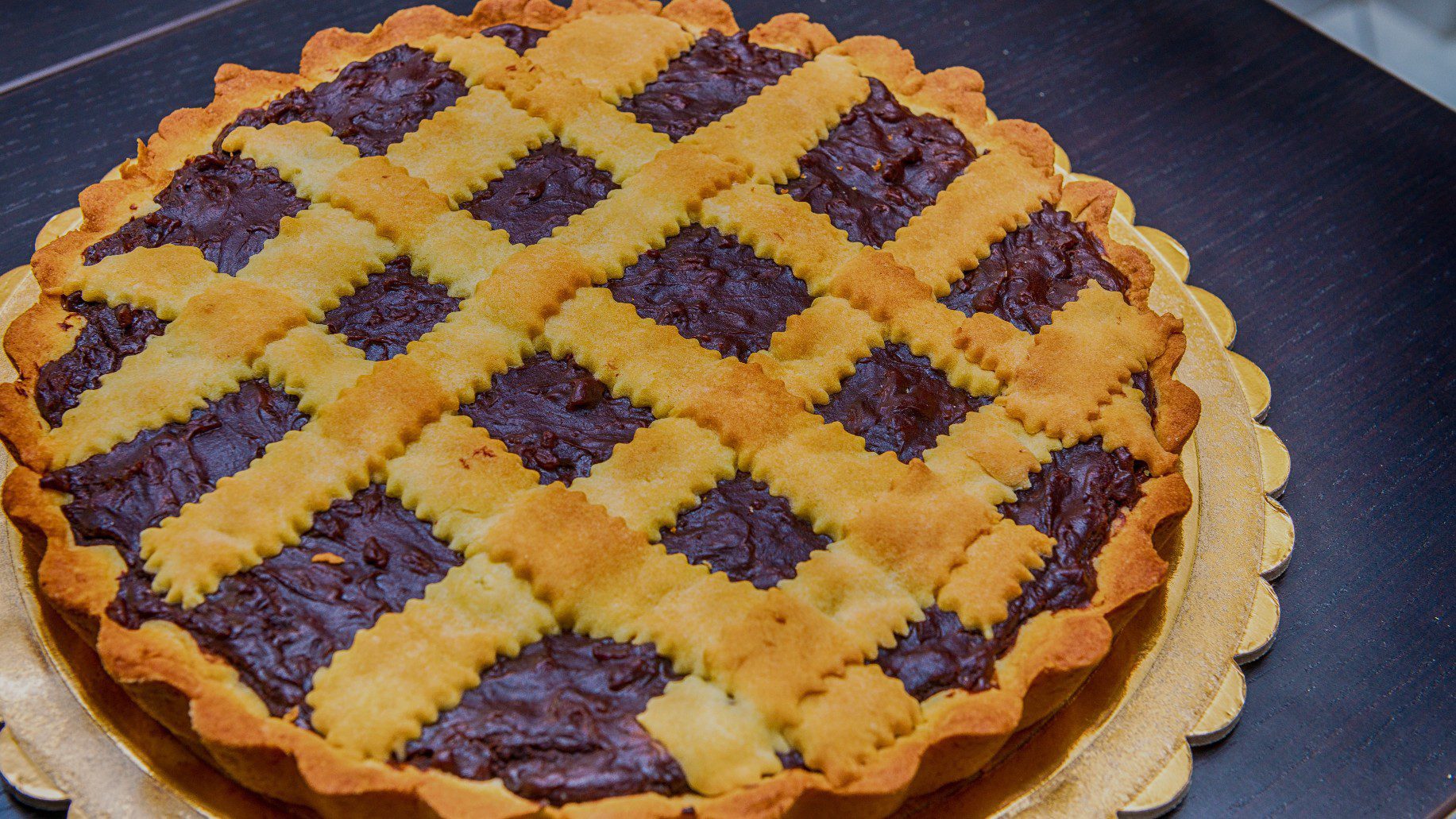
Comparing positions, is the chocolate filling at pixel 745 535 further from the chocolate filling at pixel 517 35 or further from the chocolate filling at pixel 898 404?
the chocolate filling at pixel 517 35

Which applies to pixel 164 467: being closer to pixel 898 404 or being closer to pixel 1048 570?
pixel 898 404

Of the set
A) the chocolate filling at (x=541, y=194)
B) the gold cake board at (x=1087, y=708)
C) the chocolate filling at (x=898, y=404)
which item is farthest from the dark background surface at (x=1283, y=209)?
the chocolate filling at (x=541, y=194)

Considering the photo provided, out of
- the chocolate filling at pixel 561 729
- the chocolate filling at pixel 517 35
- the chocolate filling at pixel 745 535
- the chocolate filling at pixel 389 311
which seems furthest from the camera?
the chocolate filling at pixel 517 35

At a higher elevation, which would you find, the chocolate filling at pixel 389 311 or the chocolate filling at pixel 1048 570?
the chocolate filling at pixel 389 311

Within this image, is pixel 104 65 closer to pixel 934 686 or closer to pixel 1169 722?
pixel 934 686

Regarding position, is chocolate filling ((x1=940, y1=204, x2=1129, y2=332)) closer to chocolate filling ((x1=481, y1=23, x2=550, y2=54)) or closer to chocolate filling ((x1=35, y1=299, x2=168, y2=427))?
chocolate filling ((x1=481, y1=23, x2=550, y2=54))
